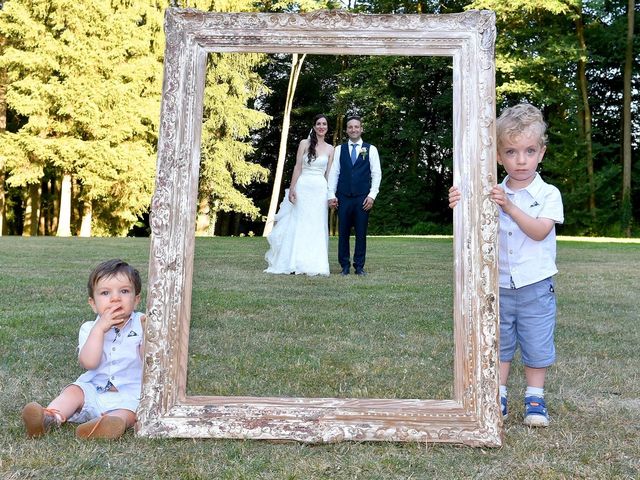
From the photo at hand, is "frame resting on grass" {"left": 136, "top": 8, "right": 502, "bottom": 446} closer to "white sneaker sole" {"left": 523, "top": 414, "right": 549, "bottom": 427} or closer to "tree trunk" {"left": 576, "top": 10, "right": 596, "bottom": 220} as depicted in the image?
"white sneaker sole" {"left": 523, "top": 414, "right": 549, "bottom": 427}

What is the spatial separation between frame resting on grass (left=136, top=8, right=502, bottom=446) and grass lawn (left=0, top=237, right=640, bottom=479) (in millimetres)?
80

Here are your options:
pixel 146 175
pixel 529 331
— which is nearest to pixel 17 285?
pixel 529 331

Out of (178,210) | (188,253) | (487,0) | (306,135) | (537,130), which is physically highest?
(487,0)

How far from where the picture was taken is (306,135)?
8.01 meters

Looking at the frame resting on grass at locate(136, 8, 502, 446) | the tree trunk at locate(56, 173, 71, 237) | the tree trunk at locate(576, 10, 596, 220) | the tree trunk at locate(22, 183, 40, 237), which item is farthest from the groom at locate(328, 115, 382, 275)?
the tree trunk at locate(22, 183, 40, 237)

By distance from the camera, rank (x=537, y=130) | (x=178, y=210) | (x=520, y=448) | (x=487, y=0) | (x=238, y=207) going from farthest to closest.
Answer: (x=487, y=0) < (x=238, y=207) < (x=537, y=130) < (x=178, y=210) < (x=520, y=448)

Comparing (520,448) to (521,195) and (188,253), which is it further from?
(188,253)

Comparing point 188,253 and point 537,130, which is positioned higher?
point 537,130

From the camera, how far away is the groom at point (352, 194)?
26.8 ft

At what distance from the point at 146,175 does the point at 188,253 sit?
70.9ft

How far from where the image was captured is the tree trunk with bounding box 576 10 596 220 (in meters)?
23.0

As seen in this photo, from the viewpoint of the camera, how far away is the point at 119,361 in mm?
2842

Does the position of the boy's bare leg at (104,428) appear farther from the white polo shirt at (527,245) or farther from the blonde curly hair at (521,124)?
the blonde curly hair at (521,124)

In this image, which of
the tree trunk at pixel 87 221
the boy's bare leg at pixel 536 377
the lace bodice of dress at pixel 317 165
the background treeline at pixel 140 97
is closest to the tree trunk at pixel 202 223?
the lace bodice of dress at pixel 317 165
